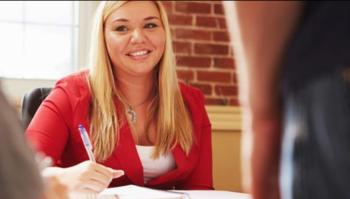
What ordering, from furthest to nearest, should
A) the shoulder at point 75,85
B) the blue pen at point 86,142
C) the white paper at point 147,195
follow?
the shoulder at point 75,85 → the blue pen at point 86,142 → the white paper at point 147,195

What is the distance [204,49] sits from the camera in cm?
278

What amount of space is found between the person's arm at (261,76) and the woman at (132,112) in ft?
3.60

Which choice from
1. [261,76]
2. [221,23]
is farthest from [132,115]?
[261,76]

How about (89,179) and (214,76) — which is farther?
(214,76)

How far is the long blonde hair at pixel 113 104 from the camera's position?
5.49ft

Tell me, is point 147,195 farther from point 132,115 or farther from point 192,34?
point 192,34

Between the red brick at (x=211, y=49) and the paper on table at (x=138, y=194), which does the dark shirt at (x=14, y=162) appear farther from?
the red brick at (x=211, y=49)

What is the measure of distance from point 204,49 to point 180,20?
202 millimetres

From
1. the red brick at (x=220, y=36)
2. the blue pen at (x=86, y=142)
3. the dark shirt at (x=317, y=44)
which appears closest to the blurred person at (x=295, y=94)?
the dark shirt at (x=317, y=44)

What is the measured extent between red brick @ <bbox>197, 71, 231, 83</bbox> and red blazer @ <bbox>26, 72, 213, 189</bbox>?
0.96 meters

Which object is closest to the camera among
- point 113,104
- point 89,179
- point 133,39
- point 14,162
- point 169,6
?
point 14,162

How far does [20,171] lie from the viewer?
1.30 ft

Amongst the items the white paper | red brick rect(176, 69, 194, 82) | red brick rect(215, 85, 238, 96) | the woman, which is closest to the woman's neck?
the woman

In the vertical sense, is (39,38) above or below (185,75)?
above
